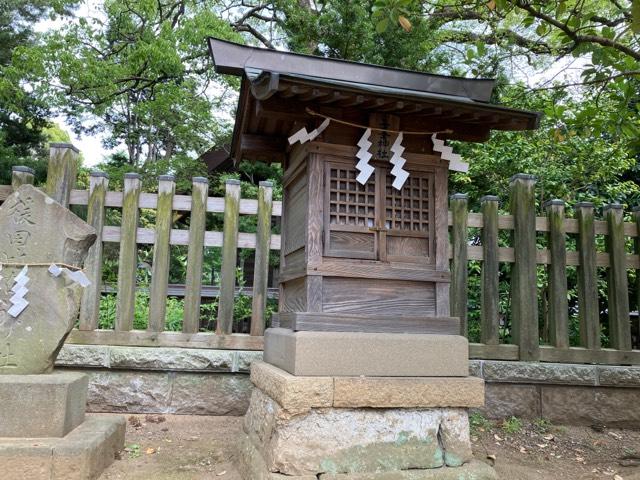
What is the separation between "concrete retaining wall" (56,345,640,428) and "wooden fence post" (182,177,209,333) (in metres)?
0.31

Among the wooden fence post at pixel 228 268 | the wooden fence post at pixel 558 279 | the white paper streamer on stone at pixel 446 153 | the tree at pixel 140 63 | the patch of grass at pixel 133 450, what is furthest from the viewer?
the tree at pixel 140 63

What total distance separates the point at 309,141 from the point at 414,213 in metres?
0.99

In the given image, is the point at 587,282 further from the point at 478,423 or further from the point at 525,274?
the point at 478,423

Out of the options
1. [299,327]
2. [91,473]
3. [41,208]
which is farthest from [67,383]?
[299,327]

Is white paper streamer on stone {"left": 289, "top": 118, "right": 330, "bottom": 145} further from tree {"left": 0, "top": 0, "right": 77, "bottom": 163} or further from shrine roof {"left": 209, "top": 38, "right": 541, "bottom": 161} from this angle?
tree {"left": 0, "top": 0, "right": 77, "bottom": 163}

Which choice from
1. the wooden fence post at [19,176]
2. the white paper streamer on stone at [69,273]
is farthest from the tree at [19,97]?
the white paper streamer on stone at [69,273]

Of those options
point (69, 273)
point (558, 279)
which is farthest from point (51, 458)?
point (558, 279)

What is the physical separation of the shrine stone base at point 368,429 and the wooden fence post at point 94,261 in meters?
2.47

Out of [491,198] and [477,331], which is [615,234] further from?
[477,331]

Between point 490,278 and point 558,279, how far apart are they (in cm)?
76

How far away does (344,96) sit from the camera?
318cm

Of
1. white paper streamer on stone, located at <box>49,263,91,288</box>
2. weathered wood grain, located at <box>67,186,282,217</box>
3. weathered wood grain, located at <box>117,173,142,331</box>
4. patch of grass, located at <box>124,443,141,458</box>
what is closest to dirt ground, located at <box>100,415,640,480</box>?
patch of grass, located at <box>124,443,141,458</box>

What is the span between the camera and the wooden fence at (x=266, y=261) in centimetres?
478

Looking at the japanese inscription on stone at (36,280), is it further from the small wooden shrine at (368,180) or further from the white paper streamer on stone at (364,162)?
the white paper streamer on stone at (364,162)
